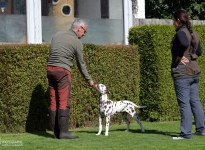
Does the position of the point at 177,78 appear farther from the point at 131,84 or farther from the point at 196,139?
the point at 131,84

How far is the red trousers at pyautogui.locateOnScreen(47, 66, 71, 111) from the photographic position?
31.3 ft

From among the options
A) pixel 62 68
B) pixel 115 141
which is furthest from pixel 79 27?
pixel 115 141

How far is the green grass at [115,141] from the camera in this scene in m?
8.48

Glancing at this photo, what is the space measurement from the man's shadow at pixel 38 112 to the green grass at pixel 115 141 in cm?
27

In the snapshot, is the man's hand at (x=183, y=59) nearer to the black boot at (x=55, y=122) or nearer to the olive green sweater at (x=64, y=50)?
the olive green sweater at (x=64, y=50)

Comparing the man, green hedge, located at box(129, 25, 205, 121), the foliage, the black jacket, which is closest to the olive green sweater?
the man

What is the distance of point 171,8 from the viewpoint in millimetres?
18812

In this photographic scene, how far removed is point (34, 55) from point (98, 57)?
60.5 inches

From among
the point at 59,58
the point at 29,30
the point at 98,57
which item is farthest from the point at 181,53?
the point at 29,30

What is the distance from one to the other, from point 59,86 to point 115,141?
1339 mm

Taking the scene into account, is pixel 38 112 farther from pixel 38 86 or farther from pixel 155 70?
pixel 155 70

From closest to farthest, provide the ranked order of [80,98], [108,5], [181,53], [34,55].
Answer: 1. [181,53]
2. [34,55]
3. [80,98]
4. [108,5]

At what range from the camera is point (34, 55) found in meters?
10.8

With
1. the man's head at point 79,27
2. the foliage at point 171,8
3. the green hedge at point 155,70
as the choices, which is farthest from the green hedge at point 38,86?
the foliage at point 171,8
